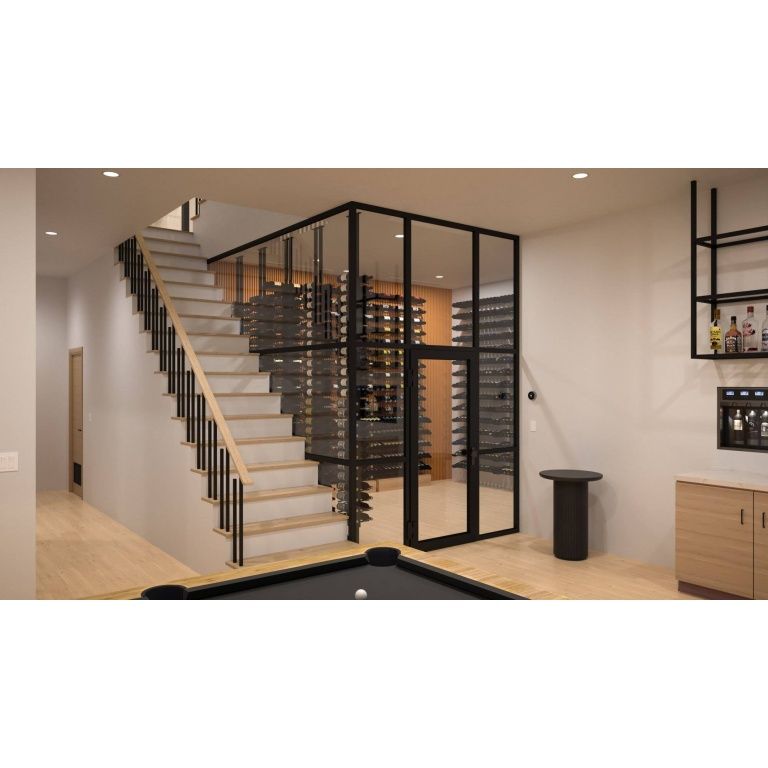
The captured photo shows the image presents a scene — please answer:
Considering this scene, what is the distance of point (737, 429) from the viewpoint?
4.61m

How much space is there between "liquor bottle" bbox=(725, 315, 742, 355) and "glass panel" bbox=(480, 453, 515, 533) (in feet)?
7.64

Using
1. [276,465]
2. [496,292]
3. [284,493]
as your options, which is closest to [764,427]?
[496,292]

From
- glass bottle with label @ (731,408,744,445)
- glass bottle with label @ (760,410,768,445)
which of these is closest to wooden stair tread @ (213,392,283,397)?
glass bottle with label @ (731,408,744,445)

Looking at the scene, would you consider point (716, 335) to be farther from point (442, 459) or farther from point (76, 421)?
point (76, 421)

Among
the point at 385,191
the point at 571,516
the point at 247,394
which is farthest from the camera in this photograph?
the point at 247,394

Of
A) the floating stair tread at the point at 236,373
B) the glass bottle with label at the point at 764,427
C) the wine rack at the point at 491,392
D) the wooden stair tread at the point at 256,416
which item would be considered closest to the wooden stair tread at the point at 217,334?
the floating stair tread at the point at 236,373

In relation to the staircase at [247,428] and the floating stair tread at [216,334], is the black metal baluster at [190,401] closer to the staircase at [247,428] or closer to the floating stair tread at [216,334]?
the staircase at [247,428]

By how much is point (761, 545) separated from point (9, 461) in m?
4.45

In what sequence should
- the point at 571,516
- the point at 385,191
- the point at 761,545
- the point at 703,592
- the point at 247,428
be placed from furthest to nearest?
1. the point at 247,428
2. the point at 571,516
3. the point at 385,191
4. the point at 703,592
5. the point at 761,545

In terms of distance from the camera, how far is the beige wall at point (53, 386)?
887 cm

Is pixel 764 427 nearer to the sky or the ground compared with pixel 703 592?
nearer to the sky

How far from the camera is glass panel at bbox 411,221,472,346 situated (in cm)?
562
